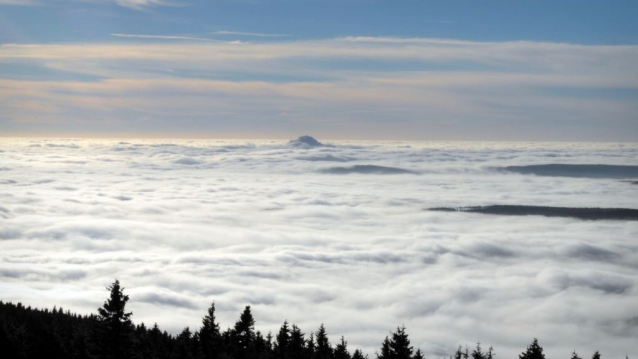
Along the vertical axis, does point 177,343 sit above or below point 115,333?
above

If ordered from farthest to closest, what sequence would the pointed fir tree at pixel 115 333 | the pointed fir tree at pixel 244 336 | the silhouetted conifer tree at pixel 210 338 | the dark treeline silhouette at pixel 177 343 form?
the silhouetted conifer tree at pixel 210 338, the pointed fir tree at pixel 244 336, the dark treeline silhouette at pixel 177 343, the pointed fir tree at pixel 115 333

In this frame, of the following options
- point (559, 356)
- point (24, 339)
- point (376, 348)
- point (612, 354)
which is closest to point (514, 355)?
point (559, 356)

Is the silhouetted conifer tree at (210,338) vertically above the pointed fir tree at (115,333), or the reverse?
the silhouetted conifer tree at (210,338)

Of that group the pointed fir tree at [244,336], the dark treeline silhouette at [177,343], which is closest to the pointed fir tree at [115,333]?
the dark treeline silhouette at [177,343]

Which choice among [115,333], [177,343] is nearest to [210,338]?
[177,343]

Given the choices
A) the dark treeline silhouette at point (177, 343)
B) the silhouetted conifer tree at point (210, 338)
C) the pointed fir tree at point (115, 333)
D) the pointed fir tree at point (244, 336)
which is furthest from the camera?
the silhouetted conifer tree at point (210, 338)

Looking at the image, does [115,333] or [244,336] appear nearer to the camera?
[115,333]

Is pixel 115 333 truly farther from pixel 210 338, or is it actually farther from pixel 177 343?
pixel 177 343

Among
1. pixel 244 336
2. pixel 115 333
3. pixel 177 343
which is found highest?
pixel 177 343

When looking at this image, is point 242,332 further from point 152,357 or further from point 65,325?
point 65,325

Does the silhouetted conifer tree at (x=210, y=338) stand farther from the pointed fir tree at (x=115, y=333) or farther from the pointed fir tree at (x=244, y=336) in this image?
Answer: the pointed fir tree at (x=115, y=333)

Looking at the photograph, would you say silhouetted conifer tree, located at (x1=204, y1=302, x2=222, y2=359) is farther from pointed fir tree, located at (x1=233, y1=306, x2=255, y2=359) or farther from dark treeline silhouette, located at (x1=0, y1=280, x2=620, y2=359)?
pointed fir tree, located at (x1=233, y1=306, x2=255, y2=359)

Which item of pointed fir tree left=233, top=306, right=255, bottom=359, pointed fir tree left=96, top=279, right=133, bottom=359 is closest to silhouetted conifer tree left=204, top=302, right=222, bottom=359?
pointed fir tree left=233, top=306, right=255, bottom=359
